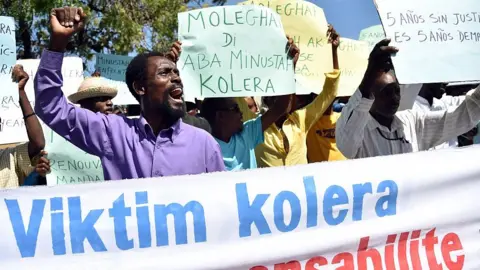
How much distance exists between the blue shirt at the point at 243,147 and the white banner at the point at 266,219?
3.49 ft

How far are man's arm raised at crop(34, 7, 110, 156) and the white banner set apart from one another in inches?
14.9

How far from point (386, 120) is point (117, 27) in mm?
11513

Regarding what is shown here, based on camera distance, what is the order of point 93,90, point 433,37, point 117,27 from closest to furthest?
1. point 433,37
2. point 93,90
3. point 117,27

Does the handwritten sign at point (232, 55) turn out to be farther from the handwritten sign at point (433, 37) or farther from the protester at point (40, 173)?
the protester at point (40, 173)

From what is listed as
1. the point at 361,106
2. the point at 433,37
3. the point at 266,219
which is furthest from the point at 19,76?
the point at 433,37

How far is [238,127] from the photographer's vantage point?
410 cm

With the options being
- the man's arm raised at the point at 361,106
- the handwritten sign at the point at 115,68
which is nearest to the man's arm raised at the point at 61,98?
the man's arm raised at the point at 361,106

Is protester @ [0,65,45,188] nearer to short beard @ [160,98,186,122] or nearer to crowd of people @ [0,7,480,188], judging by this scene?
crowd of people @ [0,7,480,188]

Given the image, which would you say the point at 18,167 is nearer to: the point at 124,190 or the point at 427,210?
the point at 124,190

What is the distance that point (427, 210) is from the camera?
10.1 ft

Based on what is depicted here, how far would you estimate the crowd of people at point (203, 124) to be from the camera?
9.75 ft

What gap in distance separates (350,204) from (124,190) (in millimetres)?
968

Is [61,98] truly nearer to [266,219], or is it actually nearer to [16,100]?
[266,219]

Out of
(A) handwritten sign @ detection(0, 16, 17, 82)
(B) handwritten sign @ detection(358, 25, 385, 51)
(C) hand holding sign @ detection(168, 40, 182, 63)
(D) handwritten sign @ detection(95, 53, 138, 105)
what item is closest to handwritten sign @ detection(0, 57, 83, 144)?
(A) handwritten sign @ detection(0, 16, 17, 82)
